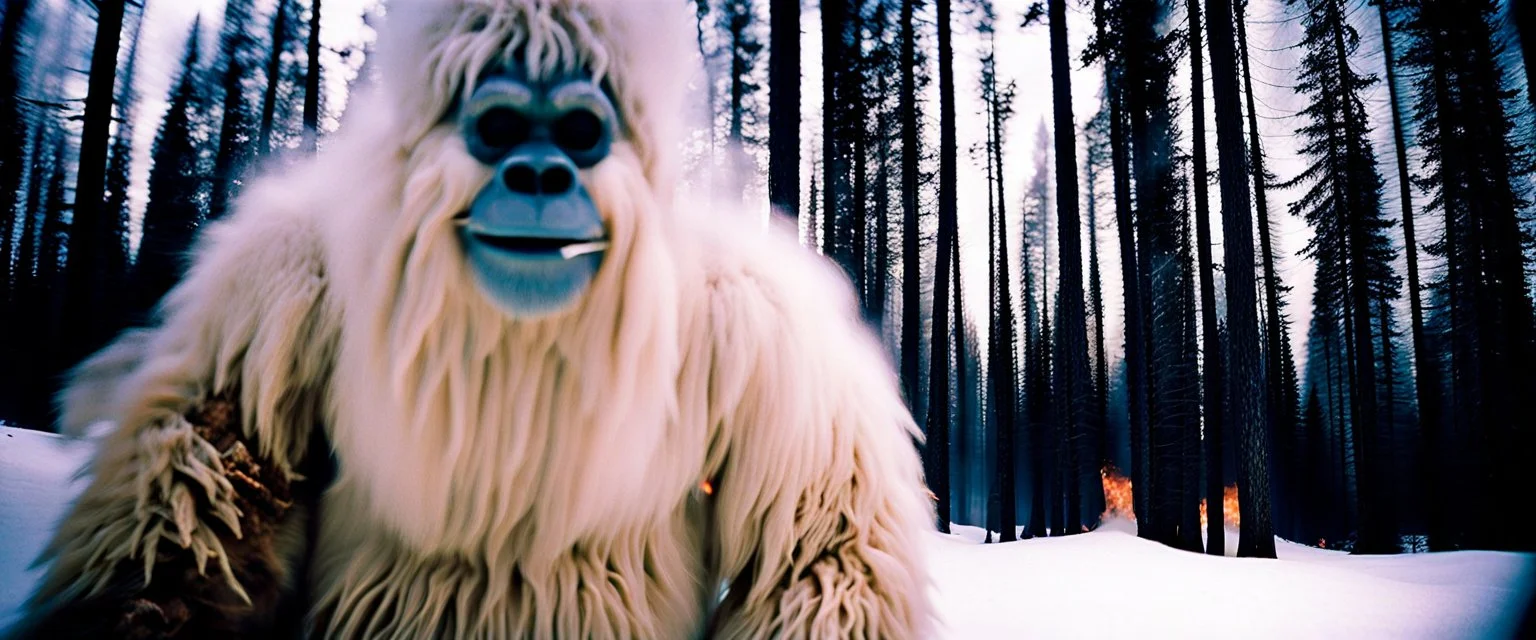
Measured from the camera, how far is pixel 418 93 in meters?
1.09

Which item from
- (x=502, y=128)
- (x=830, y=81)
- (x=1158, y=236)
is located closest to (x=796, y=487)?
(x=502, y=128)

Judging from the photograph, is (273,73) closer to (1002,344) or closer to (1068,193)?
(1068,193)

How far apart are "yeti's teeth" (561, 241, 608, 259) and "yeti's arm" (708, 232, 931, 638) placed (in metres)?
0.32

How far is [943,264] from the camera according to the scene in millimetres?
8523

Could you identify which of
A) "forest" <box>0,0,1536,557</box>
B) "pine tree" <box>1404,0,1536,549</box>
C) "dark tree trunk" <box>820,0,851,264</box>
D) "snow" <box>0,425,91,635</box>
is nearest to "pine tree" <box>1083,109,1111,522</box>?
"forest" <box>0,0,1536,557</box>

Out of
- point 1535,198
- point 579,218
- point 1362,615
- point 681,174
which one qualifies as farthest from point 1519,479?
point 579,218

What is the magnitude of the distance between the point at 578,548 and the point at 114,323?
3.59 feet

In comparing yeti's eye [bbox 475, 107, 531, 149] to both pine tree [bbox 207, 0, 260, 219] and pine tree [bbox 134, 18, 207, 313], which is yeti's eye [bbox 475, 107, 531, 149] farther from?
pine tree [bbox 207, 0, 260, 219]

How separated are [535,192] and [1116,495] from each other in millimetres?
14890

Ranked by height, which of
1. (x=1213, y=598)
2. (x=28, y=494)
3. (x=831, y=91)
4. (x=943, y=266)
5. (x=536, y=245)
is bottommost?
(x=1213, y=598)

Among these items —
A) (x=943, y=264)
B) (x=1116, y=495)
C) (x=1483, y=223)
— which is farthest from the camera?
(x=1116, y=495)

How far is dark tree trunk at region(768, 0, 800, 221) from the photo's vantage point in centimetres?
499

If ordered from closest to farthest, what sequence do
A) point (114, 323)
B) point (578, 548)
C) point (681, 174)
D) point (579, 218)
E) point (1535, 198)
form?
point (579, 218), point (578, 548), point (681, 174), point (114, 323), point (1535, 198)

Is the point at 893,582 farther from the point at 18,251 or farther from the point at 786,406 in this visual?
the point at 18,251
